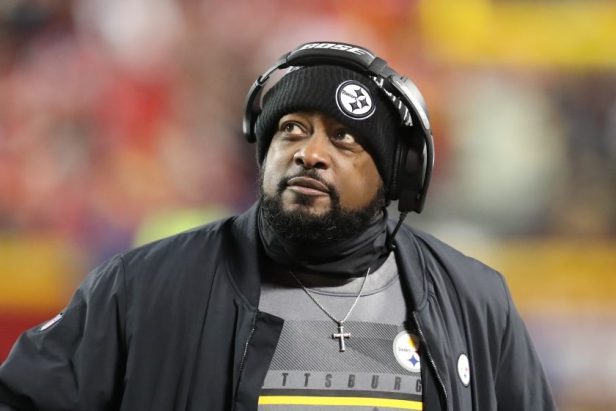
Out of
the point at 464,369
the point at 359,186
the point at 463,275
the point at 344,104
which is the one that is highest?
the point at 344,104

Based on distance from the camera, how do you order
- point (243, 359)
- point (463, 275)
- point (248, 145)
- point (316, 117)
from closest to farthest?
point (243, 359) < point (316, 117) < point (463, 275) < point (248, 145)

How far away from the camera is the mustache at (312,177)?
1576 mm

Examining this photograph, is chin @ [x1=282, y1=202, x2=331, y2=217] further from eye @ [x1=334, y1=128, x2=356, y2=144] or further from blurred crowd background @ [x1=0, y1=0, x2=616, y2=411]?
blurred crowd background @ [x1=0, y1=0, x2=616, y2=411]

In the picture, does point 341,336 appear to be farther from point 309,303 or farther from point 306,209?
point 306,209

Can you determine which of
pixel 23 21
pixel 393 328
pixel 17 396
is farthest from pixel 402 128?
pixel 23 21

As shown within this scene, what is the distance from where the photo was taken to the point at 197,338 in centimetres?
151

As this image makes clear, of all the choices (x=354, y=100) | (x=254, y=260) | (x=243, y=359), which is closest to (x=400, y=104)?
(x=354, y=100)

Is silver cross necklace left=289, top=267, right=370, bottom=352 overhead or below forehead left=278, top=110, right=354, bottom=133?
below

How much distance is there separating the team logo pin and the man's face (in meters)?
A: 0.24

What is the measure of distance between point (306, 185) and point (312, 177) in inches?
0.6

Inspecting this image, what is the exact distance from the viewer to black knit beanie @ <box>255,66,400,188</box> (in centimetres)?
A: 159

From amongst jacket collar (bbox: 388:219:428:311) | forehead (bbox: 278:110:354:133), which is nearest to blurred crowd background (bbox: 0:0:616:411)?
jacket collar (bbox: 388:219:428:311)

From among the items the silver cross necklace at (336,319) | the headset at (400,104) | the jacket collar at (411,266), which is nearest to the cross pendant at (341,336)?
the silver cross necklace at (336,319)

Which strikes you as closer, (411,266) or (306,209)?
(306,209)
